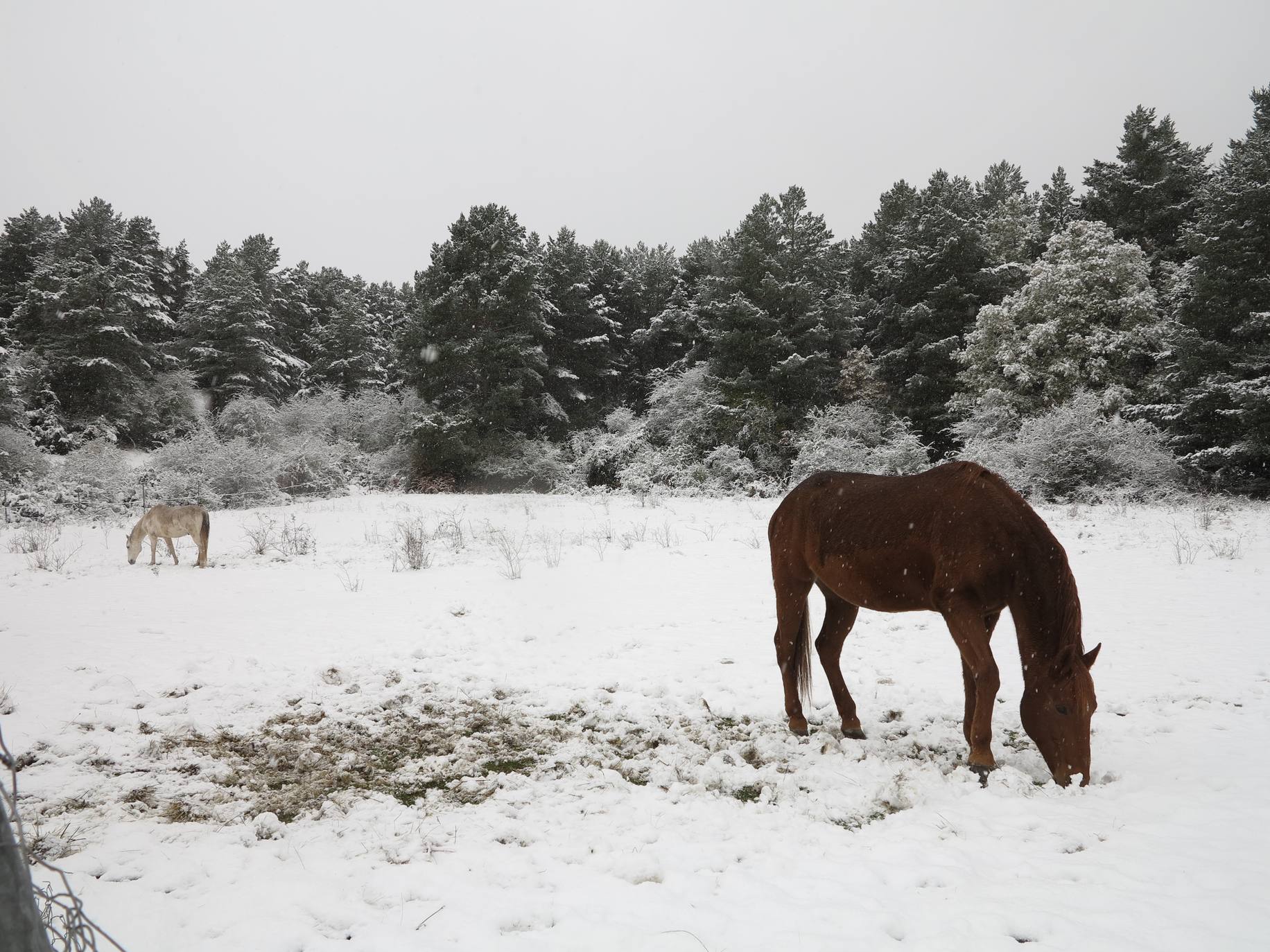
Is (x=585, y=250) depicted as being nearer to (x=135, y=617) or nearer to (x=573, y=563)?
(x=573, y=563)

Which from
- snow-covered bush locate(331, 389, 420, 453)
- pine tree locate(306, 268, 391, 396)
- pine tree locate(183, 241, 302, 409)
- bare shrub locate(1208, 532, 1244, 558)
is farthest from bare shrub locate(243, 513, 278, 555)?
pine tree locate(306, 268, 391, 396)

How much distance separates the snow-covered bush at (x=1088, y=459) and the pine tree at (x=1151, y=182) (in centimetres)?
1185

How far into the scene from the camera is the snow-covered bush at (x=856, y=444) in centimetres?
2034

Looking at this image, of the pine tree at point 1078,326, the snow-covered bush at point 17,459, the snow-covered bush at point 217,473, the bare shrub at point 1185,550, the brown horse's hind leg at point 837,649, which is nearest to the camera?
the brown horse's hind leg at point 837,649

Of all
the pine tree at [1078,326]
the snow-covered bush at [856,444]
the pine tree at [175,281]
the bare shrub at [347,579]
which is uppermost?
the pine tree at [175,281]

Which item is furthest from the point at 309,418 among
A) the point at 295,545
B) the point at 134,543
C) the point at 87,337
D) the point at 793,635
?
the point at 793,635

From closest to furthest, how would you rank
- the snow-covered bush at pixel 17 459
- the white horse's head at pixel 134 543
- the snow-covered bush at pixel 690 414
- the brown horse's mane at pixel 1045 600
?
the brown horse's mane at pixel 1045 600 → the white horse's head at pixel 134 543 → the snow-covered bush at pixel 17 459 → the snow-covered bush at pixel 690 414

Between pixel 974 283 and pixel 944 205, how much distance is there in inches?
154

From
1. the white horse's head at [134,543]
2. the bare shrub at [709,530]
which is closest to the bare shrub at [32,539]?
the white horse's head at [134,543]

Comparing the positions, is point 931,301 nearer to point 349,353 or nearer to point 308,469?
point 308,469

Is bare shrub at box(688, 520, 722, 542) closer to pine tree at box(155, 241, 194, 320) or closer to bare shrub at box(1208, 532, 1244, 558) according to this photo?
bare shrub at box(1208, 532, 1244, 558)

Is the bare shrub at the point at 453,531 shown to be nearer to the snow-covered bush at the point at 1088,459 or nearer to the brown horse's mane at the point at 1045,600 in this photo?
the brown horse's mane at the point at 1045,600

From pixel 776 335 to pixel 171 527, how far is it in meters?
20.4

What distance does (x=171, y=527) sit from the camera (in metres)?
10.6
